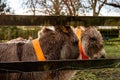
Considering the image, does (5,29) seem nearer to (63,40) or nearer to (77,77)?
(77,77)

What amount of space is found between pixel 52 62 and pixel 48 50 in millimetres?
1038

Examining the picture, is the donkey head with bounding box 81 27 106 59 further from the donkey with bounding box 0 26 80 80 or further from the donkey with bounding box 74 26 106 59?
the donkey with bounding box 0 26 80 80

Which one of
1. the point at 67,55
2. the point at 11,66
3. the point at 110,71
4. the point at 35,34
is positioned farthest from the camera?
the point at 35,34

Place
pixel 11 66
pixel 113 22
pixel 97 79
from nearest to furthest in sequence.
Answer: pixel 11 66 < pixel 113 22 < pixel 97 79

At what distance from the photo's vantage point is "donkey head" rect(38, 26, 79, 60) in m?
4.39

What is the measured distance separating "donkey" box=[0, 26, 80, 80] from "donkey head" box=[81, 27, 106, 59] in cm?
56

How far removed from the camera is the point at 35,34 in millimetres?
9133

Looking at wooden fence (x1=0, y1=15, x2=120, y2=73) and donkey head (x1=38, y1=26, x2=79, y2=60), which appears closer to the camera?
wooden fence (x1=0, y1=15, x2=120, y2=73)

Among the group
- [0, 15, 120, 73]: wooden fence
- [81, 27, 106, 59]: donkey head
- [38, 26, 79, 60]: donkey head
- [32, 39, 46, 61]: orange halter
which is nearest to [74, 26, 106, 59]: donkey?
[81, 27, 106, 59]: donkey head

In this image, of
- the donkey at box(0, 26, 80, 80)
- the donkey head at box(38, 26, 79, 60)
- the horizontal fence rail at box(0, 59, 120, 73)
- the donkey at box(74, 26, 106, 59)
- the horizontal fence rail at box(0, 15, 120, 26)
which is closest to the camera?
the horizontal fence rail at box(0, 59, 120, 73)

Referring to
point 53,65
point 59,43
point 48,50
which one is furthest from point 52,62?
point 59,43

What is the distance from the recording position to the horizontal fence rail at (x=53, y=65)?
3.23 metres

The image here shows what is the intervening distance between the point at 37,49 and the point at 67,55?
0.47 metres

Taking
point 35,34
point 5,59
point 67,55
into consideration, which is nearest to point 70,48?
point 67,55
